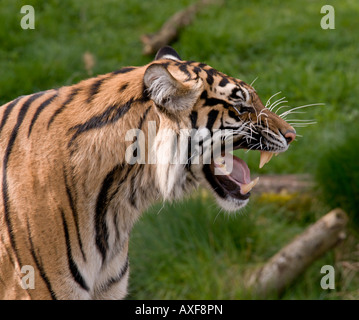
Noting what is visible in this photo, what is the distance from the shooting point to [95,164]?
8.23 feet

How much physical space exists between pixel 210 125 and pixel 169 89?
0.27m

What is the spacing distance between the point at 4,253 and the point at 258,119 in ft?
4.03

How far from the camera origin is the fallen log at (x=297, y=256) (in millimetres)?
4426

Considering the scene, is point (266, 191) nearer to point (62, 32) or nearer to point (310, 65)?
point (310, 65)

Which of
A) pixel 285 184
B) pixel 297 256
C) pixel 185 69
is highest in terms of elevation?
pixel 185 69

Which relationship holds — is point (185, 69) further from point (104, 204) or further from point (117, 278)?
point (117, 278)

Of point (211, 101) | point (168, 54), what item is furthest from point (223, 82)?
point (168, 54)

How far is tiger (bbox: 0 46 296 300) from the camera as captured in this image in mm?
2461

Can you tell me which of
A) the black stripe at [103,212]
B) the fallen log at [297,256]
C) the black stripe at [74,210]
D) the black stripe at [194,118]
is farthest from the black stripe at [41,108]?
the fallen log at [297,256]

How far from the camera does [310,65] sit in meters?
7.09

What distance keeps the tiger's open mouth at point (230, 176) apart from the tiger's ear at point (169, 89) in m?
0.33

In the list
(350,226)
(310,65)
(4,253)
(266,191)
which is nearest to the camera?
(4,253)
